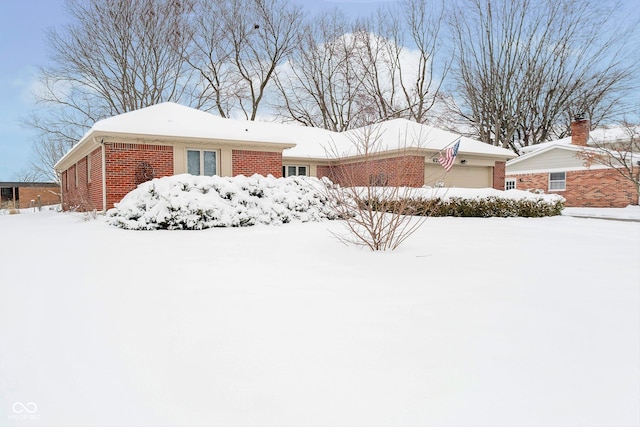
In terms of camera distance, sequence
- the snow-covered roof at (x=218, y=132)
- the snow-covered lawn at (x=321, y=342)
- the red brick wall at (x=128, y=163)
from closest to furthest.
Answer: the snow-covered lawn at (x=321, y=342) → the red brick wall at (x=128, y=163) → the snow-covered roof at (x=218, y=132)

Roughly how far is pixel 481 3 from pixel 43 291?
29936 mm

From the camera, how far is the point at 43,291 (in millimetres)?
3424

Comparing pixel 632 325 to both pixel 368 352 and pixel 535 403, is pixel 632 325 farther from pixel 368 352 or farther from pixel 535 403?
pixel 368 352

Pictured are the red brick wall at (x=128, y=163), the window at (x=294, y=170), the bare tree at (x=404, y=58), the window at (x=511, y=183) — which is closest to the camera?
the red brick wall at (x=128, y=163)

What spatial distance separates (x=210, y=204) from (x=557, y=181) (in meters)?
20.4

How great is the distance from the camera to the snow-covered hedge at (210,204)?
26.3 feet

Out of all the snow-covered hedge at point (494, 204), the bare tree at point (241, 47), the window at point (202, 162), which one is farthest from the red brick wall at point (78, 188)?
the snow-covered hedge at point (494, 204)

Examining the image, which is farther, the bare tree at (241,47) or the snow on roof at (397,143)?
the bare tree at (241,47)

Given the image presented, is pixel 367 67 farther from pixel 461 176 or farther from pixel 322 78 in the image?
pixel 461 176

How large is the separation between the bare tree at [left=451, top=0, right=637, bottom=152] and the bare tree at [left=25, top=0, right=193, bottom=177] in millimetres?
19889

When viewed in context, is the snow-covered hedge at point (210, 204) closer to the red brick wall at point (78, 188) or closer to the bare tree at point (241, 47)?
the red brick wall at point (78, 188)

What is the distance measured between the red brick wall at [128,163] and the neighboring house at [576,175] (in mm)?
19510

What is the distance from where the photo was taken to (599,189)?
1902 centimetres

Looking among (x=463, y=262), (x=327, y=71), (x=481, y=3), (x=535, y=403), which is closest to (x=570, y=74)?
(x=481, y=3)
